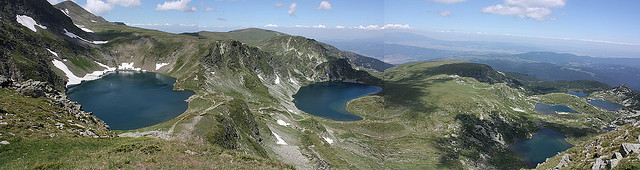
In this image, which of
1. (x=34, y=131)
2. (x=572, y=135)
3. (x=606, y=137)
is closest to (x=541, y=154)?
(x=572, y=135)

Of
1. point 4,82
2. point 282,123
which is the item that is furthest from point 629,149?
point 282,123

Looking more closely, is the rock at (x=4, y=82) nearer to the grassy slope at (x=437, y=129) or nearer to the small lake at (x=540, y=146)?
the grassy slope at (x=437, y=129)

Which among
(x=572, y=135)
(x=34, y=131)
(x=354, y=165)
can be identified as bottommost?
(x=572, y=135)

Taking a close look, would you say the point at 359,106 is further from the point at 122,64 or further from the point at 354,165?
the point at 122,64

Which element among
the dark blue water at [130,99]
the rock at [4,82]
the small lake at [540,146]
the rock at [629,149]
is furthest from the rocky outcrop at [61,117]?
the small lake at [540,146]

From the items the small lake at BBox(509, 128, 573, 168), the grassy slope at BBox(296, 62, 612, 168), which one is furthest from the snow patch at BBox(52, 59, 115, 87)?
the small lake at BBox(509, 128, 573, 168)

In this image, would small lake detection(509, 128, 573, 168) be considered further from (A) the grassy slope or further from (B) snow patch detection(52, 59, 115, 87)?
(B) snow patch detection(52, 59, 115, 87)

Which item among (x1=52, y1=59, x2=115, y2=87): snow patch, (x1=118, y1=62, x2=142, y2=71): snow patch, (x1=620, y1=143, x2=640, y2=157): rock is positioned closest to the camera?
(x1=620, y1=143, x2=640, y2=157): rock
